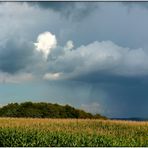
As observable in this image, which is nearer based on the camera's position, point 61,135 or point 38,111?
point 61,135

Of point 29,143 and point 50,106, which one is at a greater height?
point 50,106

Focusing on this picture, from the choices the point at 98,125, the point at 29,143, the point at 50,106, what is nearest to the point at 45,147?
the point at 29,143

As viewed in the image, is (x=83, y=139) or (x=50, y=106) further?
(x=50, y=106)

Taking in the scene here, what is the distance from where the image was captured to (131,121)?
29.5m

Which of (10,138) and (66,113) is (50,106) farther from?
(10,138)

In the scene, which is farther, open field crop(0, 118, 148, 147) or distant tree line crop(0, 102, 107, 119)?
distant tree line crop(0, 102, 107, 119)

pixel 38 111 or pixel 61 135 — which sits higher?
pixel 38 111

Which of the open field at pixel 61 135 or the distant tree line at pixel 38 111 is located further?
the distant tree line at pixel 38 111

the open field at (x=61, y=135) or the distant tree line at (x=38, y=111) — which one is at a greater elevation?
the distant tree line at (x=38, y=111)

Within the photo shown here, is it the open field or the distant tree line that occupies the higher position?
the distant tree line

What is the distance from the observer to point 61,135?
2325cm

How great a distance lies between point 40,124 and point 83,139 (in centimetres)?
413

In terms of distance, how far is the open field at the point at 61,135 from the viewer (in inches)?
891

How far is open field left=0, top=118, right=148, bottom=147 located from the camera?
74.2 feet
